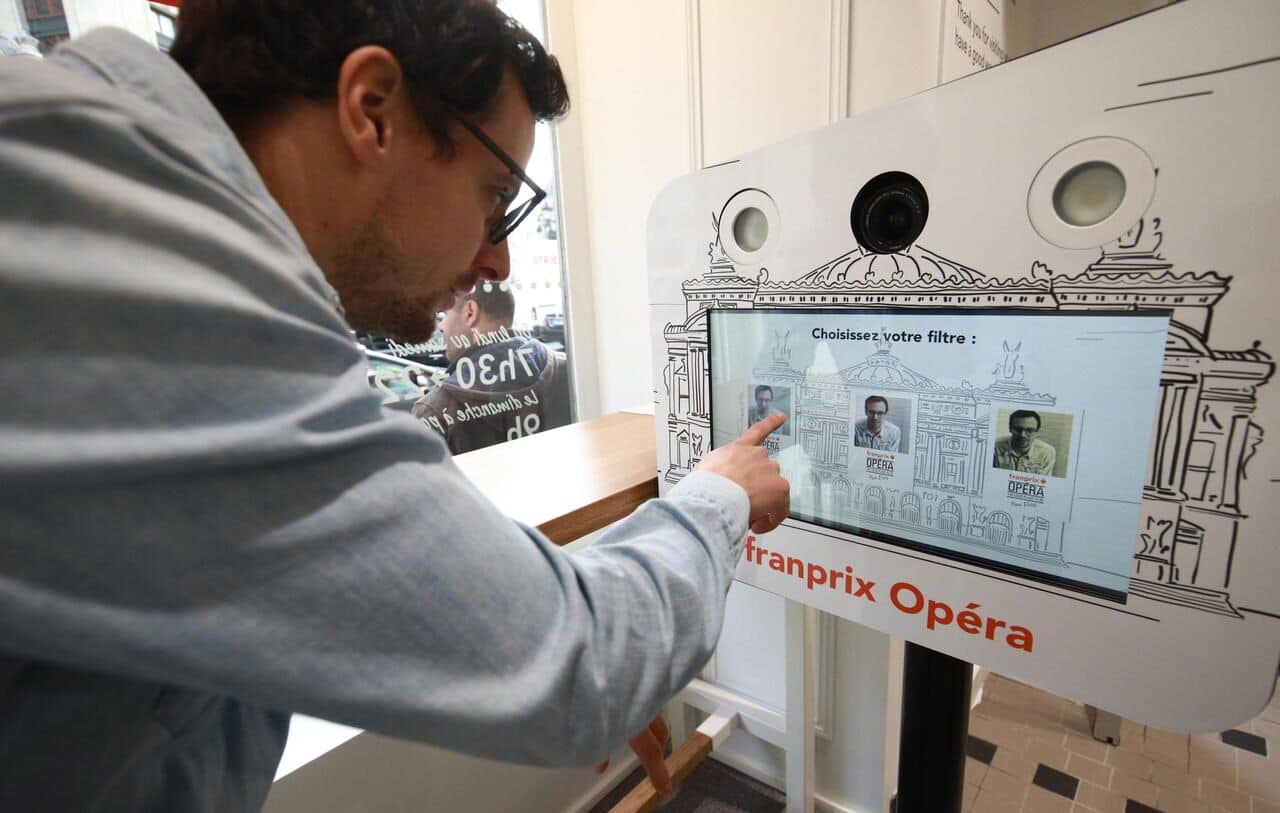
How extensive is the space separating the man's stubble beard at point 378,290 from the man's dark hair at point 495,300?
2.87ft

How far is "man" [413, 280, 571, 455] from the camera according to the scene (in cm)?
142

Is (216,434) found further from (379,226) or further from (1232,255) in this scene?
(1232,255)

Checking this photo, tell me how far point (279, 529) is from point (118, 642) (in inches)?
3.1

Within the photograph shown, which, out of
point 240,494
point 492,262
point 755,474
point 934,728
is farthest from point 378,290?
point 934,728

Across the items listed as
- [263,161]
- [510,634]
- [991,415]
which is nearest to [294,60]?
[263,161]

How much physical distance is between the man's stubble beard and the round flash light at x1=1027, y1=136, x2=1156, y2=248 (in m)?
0.59

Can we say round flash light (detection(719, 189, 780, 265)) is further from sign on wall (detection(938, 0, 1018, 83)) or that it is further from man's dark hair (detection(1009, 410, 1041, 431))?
sign on wall (detection(938, 0, 1018, 83))

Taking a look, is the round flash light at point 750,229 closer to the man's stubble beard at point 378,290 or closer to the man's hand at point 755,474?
the man's hand at point 755,474

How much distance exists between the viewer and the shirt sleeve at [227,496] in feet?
0.80

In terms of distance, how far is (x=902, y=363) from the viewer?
65cm

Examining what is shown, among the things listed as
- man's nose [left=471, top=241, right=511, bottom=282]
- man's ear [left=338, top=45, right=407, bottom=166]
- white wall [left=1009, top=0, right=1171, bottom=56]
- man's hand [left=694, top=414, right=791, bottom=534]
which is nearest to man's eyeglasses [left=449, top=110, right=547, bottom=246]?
man's nose [left=471, top=241, right=511, bottom=282]

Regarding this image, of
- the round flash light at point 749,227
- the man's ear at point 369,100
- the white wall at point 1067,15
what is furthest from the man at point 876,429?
the white wall at point 1067,15

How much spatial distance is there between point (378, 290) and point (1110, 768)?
6.47 ft

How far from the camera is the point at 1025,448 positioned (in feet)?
1.92
